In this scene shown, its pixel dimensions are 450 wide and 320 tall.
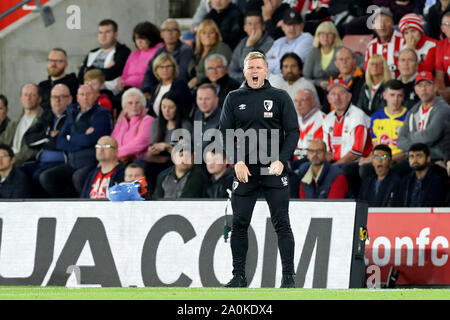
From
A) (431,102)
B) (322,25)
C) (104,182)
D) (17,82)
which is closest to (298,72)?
(322,25)

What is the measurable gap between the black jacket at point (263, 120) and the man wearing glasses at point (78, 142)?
601cm

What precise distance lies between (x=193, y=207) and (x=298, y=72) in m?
3.60

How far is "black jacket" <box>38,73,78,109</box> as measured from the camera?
1471 cm

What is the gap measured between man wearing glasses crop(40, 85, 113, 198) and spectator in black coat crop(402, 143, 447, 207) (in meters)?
4.41

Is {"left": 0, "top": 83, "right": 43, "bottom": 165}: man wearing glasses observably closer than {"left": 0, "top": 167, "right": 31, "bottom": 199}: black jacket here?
No

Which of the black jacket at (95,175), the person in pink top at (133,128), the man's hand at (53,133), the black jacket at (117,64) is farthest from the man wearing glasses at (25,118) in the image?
the black jacket at (95,175)

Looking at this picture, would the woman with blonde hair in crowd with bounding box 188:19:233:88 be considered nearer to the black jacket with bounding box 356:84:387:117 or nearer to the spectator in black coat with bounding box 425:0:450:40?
the black jacket with bounding box 356:84:387:117

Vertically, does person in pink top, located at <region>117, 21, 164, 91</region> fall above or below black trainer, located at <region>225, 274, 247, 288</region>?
above

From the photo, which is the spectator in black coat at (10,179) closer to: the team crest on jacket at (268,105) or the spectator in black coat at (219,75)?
the spectator in black coat at (219,75)

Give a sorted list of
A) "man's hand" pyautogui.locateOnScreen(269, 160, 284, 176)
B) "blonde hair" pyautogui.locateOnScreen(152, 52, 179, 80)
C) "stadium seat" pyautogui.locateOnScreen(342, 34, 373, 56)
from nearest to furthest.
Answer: "man's hand" pyautogui.locateOnScreen(269, 160, 284, 176), "stadium seat" pyautogui.locateOnScreen(342, 34, 373, 56), "blonde hair" pyautogui.locateOnScreen(152, 52, 179, 80)

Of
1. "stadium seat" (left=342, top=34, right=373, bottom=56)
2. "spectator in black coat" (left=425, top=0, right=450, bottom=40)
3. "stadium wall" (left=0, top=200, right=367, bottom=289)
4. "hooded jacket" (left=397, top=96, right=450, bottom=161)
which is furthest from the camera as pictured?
"stadium seat" (left=342, top=34, right=373, bottom=56)

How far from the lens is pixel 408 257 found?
10.7 m

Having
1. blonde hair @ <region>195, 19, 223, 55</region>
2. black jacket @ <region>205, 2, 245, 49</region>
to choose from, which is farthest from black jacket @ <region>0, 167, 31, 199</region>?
black jacket @ <region>205, 2, 245, 49</region>

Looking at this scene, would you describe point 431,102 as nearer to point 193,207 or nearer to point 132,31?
point 193,207
